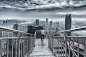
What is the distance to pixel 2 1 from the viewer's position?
12.9 m

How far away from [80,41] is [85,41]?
3.6 inches

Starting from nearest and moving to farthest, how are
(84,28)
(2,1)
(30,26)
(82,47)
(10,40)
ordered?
(84,28) → (82,47) → (10,40) → (2,1) → (30,26)

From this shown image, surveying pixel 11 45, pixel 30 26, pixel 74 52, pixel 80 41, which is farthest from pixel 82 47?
pixel 30 26

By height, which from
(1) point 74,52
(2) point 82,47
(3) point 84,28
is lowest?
(1) point 74,52

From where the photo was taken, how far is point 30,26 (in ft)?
47.9

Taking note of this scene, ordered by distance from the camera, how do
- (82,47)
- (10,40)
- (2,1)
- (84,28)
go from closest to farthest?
(84,28)
(82,47)
(10,40)
(2,1)

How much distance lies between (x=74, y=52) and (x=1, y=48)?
1.03 metres

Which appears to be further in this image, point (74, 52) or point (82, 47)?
point (74, 52)

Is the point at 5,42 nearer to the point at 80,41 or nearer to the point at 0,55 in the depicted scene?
the point at 0,55

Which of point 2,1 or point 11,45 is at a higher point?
point 2,1

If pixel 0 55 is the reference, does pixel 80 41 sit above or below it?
above

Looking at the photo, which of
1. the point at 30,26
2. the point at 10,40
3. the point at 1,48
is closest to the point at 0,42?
the point at 1,48

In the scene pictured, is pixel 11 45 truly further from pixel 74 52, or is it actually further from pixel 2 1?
pixel 2 1

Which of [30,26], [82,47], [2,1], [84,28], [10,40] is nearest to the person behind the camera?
[84,28]
